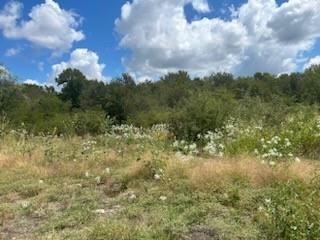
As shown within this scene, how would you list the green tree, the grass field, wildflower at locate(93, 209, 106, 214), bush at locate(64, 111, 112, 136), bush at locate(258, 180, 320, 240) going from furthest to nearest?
the green tree < bush at locate(64, 111, 112, 136) < wildflower at locate(93, 209, 106, 214) < the grass field < bush at locate(258, 180, 320, 240)

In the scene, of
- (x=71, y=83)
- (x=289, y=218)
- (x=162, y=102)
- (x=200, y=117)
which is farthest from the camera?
(x=71, y=83)

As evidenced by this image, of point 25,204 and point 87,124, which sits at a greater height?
point 87,124

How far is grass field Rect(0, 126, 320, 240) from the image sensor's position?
5.20m

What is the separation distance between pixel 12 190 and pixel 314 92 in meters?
36.3

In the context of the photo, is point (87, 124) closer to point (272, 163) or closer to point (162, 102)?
point (272, 163)

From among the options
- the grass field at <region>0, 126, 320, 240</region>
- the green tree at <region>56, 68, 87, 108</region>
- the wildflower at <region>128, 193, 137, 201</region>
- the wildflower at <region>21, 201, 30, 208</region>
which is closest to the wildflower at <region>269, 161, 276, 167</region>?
the grass field at <region>0, 126, 320, 240</region>

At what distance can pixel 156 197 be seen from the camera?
6.75 meters

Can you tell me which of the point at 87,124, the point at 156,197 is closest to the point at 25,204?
the point at 156,197

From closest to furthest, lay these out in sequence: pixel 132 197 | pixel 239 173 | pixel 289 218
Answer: pixel 289 218
pixel 132 197
pixel 239 173

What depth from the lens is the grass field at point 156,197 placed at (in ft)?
17.1

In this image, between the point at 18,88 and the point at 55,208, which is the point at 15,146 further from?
the point at 18,88

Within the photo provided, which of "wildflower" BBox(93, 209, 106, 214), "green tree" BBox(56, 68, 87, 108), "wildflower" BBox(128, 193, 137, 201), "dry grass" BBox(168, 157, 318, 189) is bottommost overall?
"wildflower" BBox(93, 209, 106, 214)

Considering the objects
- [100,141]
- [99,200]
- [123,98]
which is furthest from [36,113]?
[99,200]

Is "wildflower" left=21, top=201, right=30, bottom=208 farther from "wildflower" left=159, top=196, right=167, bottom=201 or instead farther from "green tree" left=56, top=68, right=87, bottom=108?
"green tree" left=56, top=68, right=87, bottom=108
